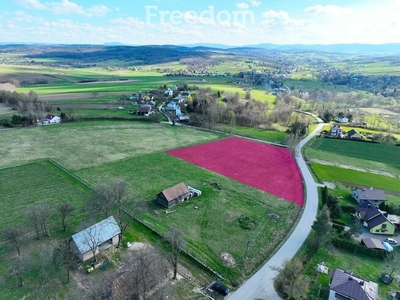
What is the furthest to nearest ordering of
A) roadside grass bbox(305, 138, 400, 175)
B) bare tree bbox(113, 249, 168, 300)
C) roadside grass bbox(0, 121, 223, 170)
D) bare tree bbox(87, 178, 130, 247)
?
roadside grass bbox(305, 138, 400, 175)
roadside grass bbox(0, 121, 223, 170)
bare tree bbox(87, 178, 130, 247)
bare tree bbox(113, 249, 168, 300)

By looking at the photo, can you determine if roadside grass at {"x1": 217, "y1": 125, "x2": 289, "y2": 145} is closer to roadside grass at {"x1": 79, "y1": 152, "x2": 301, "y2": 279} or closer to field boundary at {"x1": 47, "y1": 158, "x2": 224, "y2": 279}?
roadside grass at {"x1": 79, "y1": 152, "x2": 301, "y2": 279}

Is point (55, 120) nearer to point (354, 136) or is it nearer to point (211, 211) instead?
point (211, 211)

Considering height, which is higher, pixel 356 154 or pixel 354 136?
pixel 354 136

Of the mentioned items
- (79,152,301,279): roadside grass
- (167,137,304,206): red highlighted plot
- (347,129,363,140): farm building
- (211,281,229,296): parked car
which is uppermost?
(211,281,229,296): parked car

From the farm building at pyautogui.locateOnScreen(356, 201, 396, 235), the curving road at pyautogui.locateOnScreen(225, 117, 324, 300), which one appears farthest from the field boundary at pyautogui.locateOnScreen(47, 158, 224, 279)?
the farm building at pyautogui.locateOnScreen(356, 201, 396, 235)

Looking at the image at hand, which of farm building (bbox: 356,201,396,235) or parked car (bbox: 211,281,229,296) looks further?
farm building (bbox: 356,201,396,235)

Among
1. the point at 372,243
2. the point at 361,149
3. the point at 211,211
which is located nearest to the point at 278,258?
the point at 211,211
